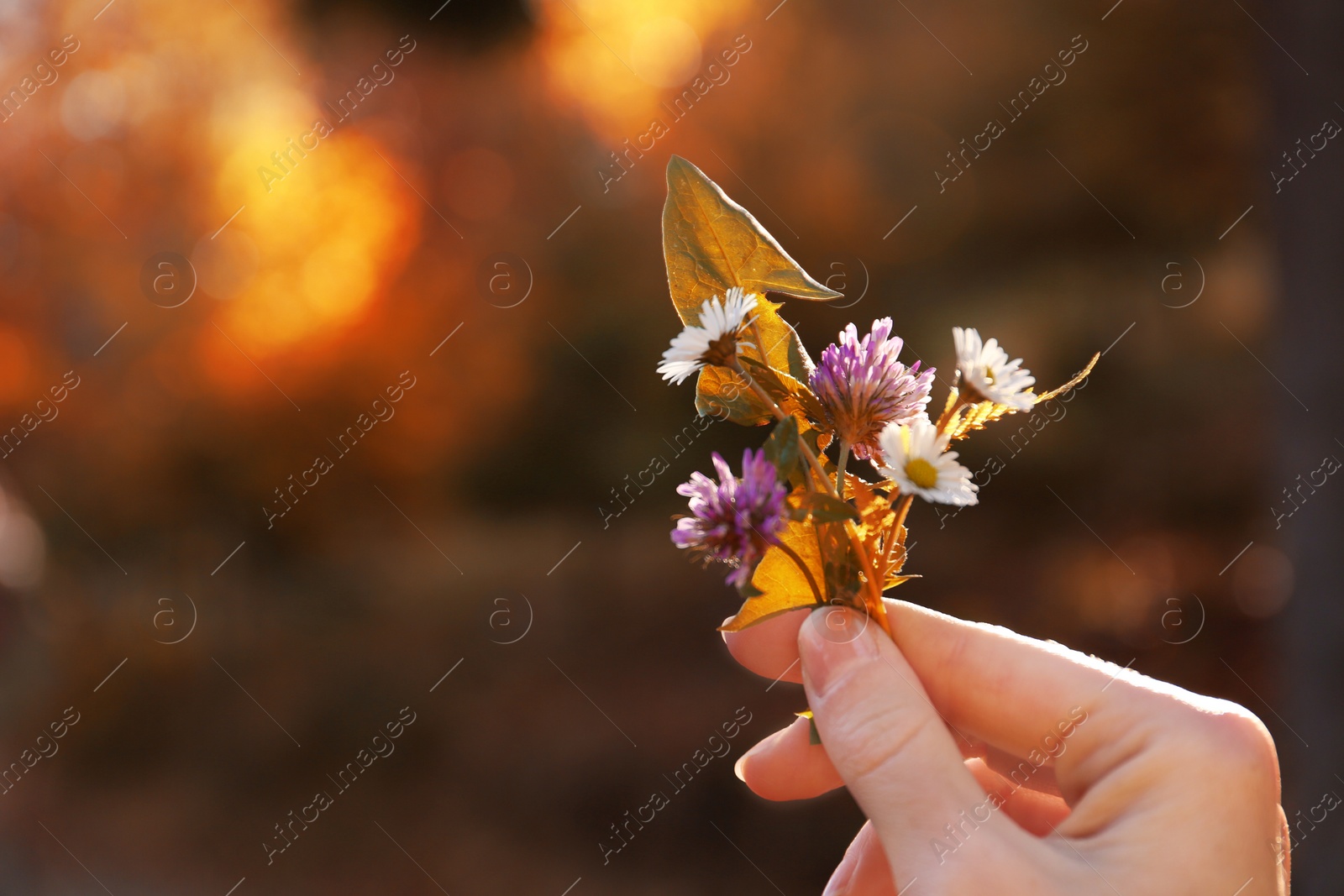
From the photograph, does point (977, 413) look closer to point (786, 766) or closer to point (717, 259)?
point (717, 259)

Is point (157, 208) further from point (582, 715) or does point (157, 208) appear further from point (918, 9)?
point (918, 9)

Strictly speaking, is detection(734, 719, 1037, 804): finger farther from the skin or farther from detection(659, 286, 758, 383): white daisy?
detection(659, 286, 758, 383): white daisy

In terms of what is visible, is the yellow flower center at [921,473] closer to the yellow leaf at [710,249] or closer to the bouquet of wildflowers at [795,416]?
the bouquet of wildflowers at [795,416]

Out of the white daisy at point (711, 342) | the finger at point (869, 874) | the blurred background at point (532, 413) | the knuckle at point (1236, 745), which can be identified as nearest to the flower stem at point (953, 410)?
the white daisy at point (711, 342)

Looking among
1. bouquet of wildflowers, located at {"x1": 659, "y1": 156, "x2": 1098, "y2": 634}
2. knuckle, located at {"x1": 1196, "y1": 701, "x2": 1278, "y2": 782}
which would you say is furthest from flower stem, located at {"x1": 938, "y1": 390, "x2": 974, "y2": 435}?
knuckle, located at {"x1": 1196, "y1": 701, "x2": 1278, "y2": 782}

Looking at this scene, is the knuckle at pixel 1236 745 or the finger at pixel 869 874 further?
the finger at pixel 869 874

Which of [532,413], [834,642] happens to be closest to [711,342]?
[834,642]

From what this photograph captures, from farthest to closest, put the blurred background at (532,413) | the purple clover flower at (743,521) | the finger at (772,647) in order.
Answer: the blurred background at (532,413)
the finger at (772,647)
the purple clover flower at (743,521)

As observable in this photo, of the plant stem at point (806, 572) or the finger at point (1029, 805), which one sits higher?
the plant stem at point (806, 572)

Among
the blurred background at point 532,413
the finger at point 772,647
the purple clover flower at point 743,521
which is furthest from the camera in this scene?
the blurred background at point 532,413
